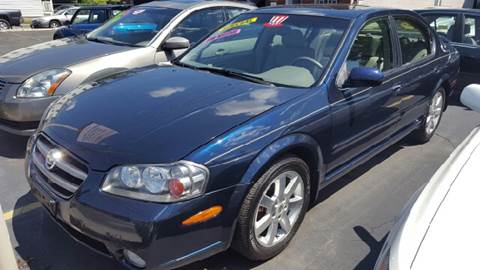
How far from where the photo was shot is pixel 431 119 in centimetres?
506

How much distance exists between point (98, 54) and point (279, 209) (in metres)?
3.06

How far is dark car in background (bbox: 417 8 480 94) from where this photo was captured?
273 inches

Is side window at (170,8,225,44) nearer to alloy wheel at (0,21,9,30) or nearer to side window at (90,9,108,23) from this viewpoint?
side window at (90,9,108,23)

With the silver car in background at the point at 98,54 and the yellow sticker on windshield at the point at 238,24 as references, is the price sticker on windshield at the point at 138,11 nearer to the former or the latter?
the silver car in background at the point at 98,54

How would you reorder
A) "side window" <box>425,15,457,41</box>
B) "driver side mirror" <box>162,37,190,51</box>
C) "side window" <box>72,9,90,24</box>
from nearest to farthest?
"driver side mirror" <box>162,37,190,51</box>, "side window" <box>425,15,457,41</box>, "side window" <box>72,9,90,24</box>

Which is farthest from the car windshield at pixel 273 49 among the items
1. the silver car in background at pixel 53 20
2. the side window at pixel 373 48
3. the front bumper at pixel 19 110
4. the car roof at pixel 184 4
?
the silver car in background at pixel 53 20

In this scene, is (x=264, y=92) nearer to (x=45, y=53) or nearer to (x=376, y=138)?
(x=376, y=138)

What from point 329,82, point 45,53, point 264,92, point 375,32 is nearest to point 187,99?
point 264,92

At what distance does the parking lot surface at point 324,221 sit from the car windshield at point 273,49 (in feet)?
3.87

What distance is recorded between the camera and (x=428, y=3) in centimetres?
2545

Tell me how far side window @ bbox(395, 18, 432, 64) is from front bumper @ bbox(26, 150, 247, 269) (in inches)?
105

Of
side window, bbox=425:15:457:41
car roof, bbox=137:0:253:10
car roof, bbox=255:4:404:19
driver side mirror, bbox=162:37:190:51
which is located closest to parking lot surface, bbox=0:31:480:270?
car roof, bbox=255:4:404:19

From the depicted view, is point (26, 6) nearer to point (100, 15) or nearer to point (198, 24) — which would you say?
point (100, 15)

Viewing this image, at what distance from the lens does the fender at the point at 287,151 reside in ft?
8.00
